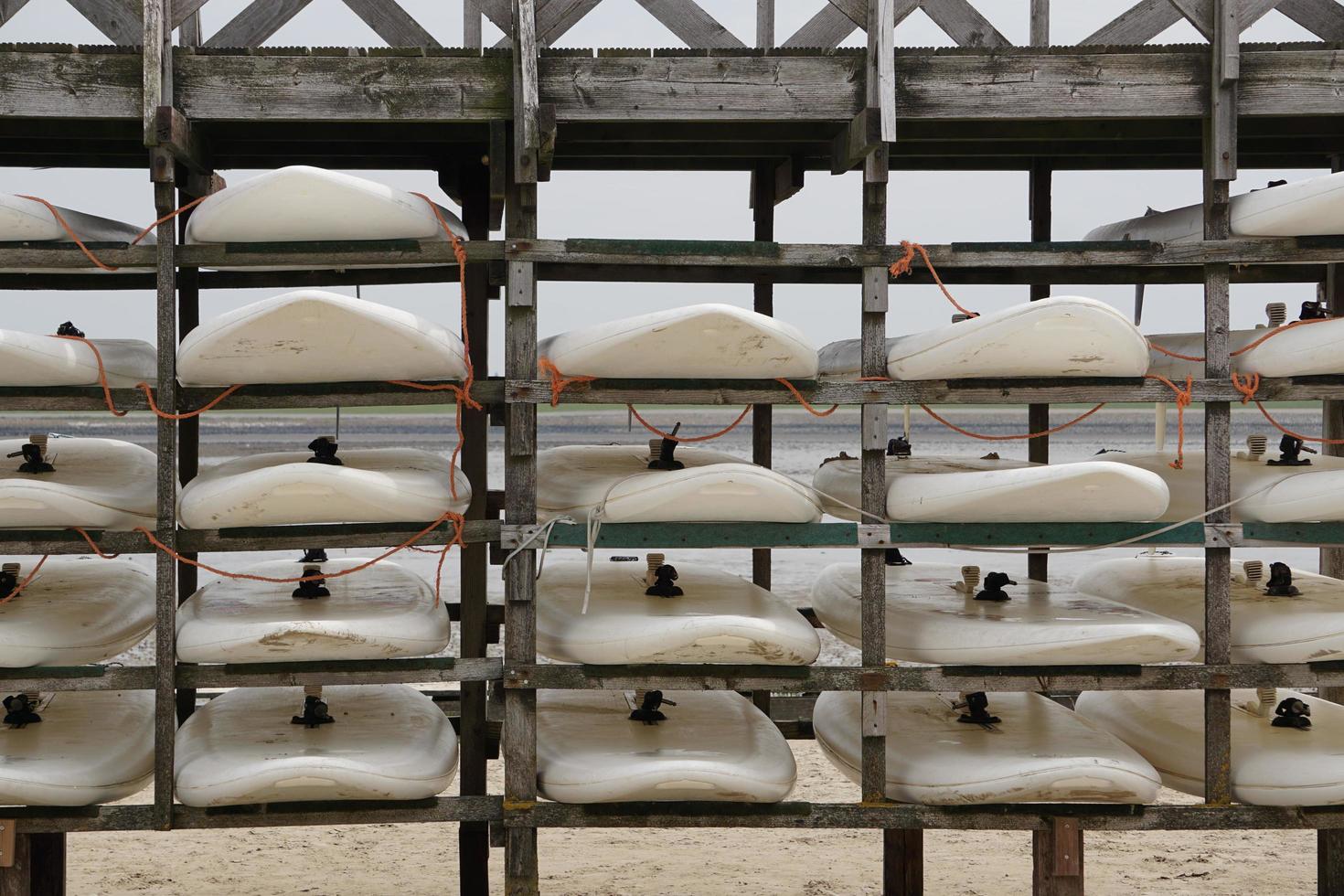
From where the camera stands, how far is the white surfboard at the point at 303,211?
4.00m

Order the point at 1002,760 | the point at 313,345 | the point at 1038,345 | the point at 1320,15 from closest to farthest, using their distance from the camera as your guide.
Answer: the point at 313,345
the point at 1038,345
the point at 1002,760
the point at 1320,15

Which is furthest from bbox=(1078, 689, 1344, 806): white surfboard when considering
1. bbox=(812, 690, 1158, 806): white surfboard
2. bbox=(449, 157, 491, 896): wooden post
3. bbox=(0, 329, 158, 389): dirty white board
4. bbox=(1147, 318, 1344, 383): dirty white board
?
bbox=(0, 329, 158, 389): dirty white board

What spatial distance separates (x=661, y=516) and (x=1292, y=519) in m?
2.20

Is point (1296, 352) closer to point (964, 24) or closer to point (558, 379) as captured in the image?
point (964, 24)

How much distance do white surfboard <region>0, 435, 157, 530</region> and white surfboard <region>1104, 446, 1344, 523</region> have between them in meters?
3.51

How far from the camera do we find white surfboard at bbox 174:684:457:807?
3.96m

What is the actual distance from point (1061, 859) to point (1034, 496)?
1284 millimetres

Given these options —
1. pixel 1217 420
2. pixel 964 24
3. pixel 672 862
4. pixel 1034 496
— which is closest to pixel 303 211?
pixel 964 24

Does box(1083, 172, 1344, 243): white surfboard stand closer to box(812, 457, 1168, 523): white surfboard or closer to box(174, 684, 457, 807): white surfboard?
box(812, 457, 1168, 523): white surfboard

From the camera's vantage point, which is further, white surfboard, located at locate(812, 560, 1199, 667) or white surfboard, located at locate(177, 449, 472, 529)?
white surfboard, located at locate(812, 560, 1199, 667)

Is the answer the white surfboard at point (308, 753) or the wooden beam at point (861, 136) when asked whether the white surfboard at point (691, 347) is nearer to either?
the wooden beam at point (861, 136)

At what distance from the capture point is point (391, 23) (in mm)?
4277

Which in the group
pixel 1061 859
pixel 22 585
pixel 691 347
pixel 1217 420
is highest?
pixel 691 347

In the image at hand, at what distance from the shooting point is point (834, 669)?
4156mm
